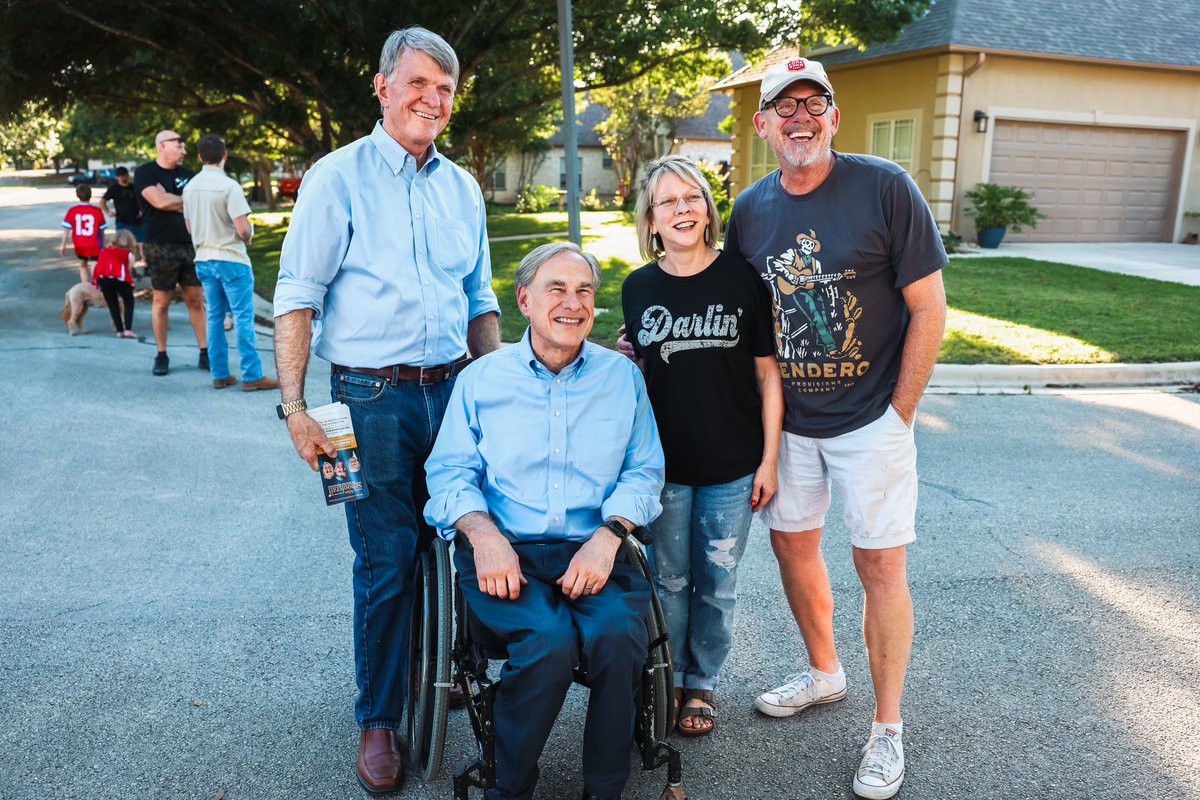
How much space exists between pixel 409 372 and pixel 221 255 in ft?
17.8

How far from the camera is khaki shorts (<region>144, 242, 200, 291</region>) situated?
8188 millimetres

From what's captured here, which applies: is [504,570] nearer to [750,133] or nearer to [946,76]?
[946,76]

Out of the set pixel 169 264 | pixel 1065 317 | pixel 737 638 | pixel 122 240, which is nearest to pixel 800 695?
pixel 737 638

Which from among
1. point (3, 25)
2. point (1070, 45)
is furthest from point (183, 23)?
point (1070, 45)

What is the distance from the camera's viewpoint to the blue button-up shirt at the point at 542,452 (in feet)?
8.91

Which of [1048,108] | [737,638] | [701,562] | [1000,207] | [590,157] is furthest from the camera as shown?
[590,157]

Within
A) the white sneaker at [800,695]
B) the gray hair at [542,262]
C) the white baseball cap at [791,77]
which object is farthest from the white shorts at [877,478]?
the white baseball cap at [791,77]

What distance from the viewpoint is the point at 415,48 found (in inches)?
104

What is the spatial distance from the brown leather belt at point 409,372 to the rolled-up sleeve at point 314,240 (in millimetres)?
237

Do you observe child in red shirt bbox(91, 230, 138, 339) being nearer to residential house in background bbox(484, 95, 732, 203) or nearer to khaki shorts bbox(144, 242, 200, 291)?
khaki shorts bbox(144, 242, 200, 291)

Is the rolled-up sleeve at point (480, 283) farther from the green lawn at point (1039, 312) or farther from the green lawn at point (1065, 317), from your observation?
the green lawn at point (1065, 317)

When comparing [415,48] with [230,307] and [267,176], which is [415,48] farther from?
[267,176]

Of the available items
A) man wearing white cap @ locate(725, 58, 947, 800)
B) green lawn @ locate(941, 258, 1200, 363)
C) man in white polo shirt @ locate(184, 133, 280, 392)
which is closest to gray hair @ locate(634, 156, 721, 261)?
man wearing white cap @ locate(725, 58, 947, 800)

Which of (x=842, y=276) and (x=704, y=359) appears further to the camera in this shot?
(x=704, y=359)
